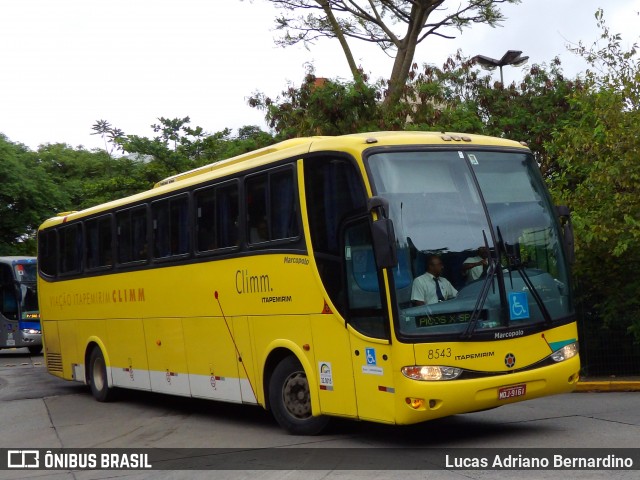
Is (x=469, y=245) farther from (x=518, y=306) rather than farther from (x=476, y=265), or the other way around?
(x=518, y=306)

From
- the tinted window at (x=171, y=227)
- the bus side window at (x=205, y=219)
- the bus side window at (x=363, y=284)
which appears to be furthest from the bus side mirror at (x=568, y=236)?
the tinted window at (x=171, y=227)

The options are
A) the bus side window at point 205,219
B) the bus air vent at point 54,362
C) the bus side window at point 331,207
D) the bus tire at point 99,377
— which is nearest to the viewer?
the bus side window at point 331,207

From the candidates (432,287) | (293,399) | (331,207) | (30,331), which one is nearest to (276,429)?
(293,399)

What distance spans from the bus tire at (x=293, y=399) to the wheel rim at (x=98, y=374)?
6.51 meters

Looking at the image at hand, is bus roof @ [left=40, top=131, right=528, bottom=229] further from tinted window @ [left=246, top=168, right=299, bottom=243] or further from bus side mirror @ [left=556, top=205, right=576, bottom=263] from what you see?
bus side mirror @ [left=556, top=205, right=576, bottom=263]

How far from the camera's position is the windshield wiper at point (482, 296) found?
9.73 metres

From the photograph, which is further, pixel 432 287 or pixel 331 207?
pixel 331 207

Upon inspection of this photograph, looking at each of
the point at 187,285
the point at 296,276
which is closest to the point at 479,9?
the point at 187,285

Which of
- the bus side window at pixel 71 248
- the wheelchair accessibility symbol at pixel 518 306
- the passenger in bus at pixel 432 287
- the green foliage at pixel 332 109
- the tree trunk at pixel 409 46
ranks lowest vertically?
the wheelchair accessibility symbol at pixel 518 306

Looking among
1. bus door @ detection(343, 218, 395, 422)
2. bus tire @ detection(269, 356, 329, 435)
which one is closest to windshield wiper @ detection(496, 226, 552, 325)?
bus door @ detection(343, 218, 395, 422)

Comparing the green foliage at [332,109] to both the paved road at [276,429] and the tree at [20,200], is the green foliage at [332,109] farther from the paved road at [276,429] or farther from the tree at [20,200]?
the tree at [20,200]

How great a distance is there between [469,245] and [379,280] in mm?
989

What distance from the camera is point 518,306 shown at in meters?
10.1

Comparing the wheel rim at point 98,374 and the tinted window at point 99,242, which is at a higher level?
the tinted window at point 99,242
